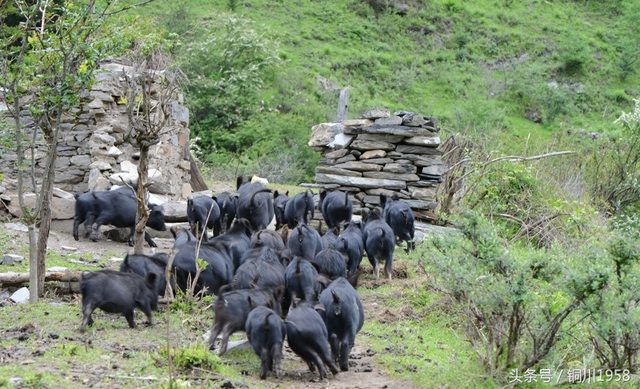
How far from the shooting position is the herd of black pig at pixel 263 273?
21.6 ft

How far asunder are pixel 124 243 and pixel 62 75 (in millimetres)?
4663

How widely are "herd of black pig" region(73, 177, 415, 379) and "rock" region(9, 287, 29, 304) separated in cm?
129

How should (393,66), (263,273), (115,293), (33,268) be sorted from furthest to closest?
(393,66) < (263,273) < (33,268) < (115,293)

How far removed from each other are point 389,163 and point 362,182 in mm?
692

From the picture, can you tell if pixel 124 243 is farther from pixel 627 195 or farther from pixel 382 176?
pixel 627 195

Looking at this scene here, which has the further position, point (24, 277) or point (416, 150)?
point (416, 150)

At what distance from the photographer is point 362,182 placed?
15.4 metres

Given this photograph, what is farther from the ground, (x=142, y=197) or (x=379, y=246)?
(x=142, y=197)

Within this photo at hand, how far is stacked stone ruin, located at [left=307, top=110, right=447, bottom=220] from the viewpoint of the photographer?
15234mm

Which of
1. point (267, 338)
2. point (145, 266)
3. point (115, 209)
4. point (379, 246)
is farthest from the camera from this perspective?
point (115, 209)

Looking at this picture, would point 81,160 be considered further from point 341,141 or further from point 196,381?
point 196,381

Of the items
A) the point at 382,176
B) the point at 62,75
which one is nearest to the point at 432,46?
the point at 382,176

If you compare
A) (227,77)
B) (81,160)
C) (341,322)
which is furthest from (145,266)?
(227,77)

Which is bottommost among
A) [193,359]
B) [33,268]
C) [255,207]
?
[255,207]
